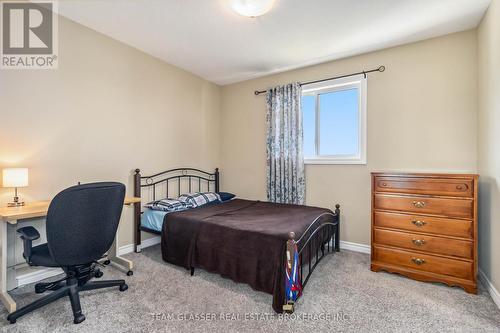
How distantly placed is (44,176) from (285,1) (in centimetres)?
292

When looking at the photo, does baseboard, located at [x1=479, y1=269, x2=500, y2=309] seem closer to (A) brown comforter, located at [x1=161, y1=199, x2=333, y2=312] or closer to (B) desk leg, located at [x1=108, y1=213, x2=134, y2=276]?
(A) brown comforter, located at [x1=161, y1=199, x2=333, y2=312]

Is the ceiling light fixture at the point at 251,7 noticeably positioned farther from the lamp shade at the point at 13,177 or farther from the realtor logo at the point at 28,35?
the lamp shade at the point at 13,177

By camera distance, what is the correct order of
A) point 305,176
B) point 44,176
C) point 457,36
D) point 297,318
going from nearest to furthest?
point 297,318 → point 44,176 → point 457,36 → point 305,176

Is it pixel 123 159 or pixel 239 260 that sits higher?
pixel 123 159

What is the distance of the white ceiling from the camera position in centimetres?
229

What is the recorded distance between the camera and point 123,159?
311cm

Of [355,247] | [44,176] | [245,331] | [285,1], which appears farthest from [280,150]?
[44,176]

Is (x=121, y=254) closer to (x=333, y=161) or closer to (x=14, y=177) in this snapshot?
(x=14, y=177)

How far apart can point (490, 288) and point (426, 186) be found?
1006mm

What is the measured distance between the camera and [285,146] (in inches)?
146

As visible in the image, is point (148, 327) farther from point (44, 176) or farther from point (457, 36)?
point (457, 36)

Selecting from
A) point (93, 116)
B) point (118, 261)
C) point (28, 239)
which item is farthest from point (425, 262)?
point (93, 116)

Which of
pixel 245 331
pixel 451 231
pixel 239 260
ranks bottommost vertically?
pixel 245 331

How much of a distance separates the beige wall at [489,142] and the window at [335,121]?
1.14 m
